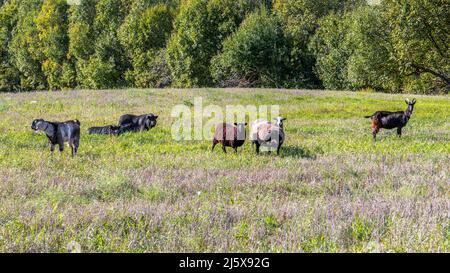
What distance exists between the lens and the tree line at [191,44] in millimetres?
63031

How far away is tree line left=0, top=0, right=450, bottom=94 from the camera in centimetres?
6303

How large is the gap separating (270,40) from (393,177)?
5626cm

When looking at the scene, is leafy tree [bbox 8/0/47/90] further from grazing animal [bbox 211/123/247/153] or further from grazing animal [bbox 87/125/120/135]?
grazing animal [bbox 211/123/247/153]

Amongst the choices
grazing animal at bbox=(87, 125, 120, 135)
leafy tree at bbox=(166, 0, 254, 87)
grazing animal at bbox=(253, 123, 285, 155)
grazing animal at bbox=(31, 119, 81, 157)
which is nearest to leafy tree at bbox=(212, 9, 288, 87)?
leafy tree at bbox=(166, 0, 254, 87)

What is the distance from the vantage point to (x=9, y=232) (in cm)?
558

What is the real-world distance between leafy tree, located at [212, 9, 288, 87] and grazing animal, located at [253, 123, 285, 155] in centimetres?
5049

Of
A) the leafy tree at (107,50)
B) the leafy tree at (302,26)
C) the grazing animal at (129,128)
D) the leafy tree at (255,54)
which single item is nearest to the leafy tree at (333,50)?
the leafy tree at (302,26)

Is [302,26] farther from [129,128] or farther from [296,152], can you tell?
[296,152]

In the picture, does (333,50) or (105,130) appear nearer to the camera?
(105,130)

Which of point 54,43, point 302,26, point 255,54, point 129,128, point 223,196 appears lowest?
point 223,196

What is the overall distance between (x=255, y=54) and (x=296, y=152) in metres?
52.2

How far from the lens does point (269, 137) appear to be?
1261cm

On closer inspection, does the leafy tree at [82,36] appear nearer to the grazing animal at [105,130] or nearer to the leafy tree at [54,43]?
the leafy tree at [54,43]

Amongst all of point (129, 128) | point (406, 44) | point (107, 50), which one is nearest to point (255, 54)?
point (107, 50)
